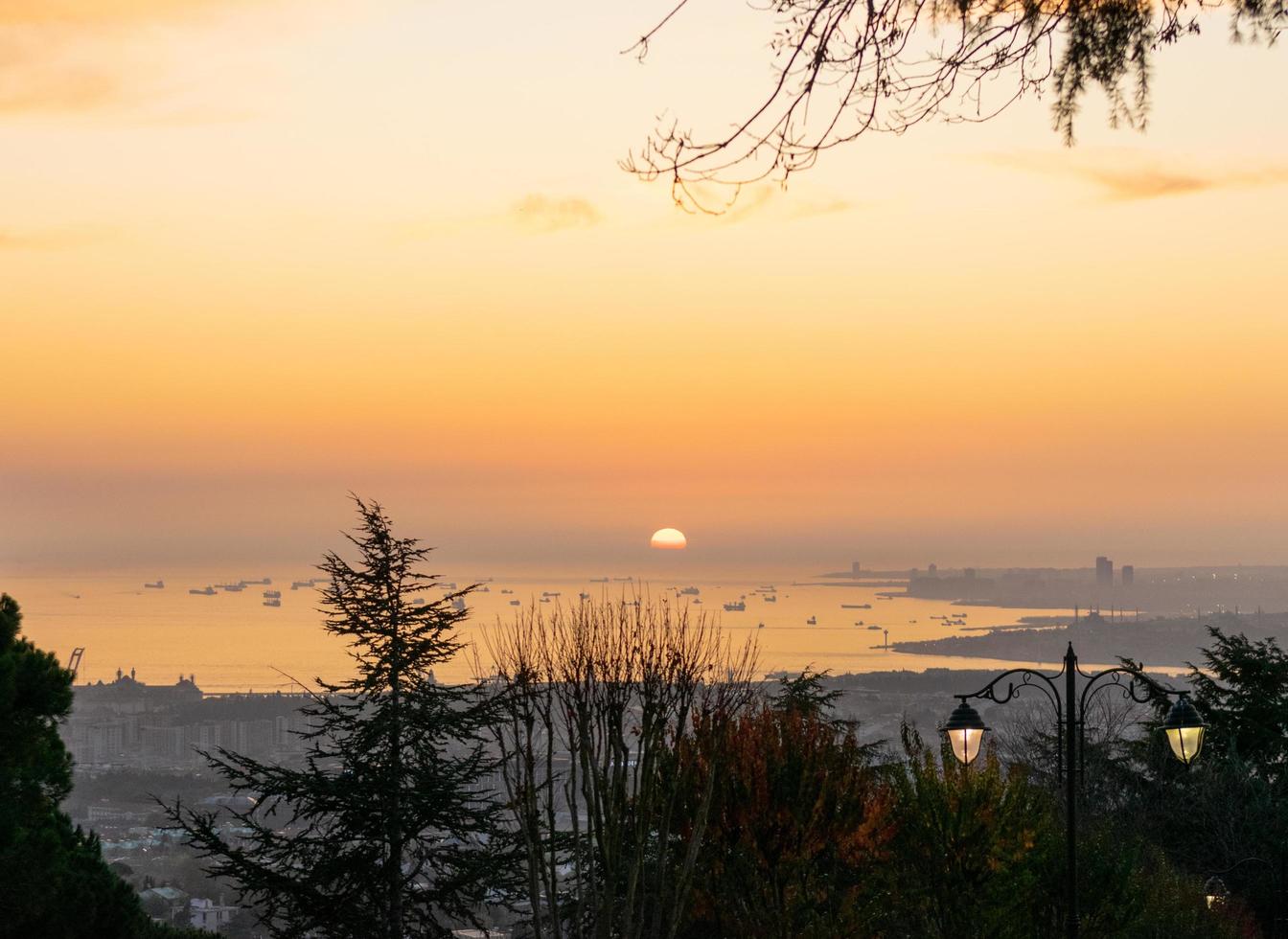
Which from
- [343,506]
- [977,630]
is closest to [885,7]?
[343,506]

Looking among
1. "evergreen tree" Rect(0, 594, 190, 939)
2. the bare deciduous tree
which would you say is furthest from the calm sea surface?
the bare deciduous tree

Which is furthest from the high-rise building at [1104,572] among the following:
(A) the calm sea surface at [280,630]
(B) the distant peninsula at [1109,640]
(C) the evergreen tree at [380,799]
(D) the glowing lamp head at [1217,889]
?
(C) the evergreen tree at [380,799]

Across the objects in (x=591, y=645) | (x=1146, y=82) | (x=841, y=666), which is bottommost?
(x=841, y=666)

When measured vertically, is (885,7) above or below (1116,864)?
above

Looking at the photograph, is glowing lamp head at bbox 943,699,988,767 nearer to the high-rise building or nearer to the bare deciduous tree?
the bare deciduous tree

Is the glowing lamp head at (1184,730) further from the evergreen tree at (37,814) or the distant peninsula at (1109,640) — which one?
the distant peninsula at (1109,640)

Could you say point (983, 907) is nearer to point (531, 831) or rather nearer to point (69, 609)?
point (531, 831)
